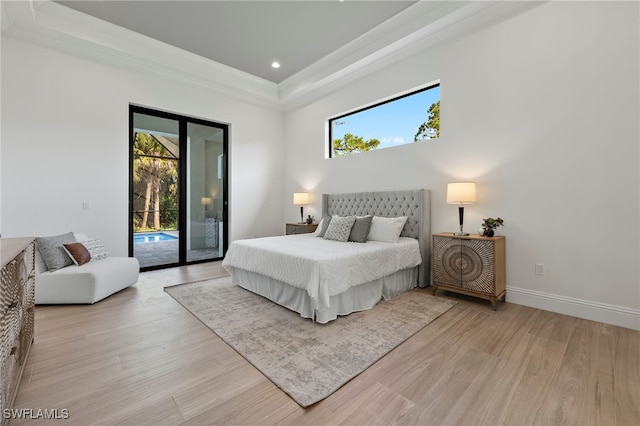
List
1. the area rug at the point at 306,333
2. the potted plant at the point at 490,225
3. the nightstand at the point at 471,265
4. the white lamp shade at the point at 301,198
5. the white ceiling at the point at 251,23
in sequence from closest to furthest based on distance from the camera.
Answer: the area rug at the point at 306,333 < the nightstand at the point at 471,265 < the potted plant at the point at 490,225 < the white ceiling at the point at 251,23 < the white lamp shade at the point at 301,198

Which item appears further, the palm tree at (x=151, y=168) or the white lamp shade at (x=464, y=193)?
the palm tree at (x=151, y=168)

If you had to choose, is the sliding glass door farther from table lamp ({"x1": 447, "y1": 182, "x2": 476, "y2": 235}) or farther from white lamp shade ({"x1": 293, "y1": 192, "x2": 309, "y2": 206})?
table lamp ({"x1": 447, "y1": 182, "x2": 476, "y2": 235})

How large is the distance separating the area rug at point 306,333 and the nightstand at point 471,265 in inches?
9.9

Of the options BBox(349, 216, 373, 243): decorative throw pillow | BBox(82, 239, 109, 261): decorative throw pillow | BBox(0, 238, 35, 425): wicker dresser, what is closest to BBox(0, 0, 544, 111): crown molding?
BBox(349, 216, 373, 243): decorative throw pillow

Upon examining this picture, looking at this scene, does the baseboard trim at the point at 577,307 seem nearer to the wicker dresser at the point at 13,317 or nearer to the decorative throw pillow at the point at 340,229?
the decorative throw pillow at the point at 340,229

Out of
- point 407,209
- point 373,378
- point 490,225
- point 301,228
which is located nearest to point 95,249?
point 301,228

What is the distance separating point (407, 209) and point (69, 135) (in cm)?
483

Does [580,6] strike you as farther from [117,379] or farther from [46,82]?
[46,82]

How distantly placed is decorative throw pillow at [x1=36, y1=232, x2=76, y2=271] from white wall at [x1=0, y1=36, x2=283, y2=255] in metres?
0.67

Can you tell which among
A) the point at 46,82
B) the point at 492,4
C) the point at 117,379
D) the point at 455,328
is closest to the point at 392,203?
the point at 455,328

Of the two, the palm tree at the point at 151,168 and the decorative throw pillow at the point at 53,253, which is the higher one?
the palm tree at the point at 151,168

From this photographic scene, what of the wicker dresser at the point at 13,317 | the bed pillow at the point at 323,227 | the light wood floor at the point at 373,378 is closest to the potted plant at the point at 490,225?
the light wood floor at the point at 373,378

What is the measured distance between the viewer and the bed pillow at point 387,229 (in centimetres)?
370

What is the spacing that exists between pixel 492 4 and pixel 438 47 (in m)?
0.79
